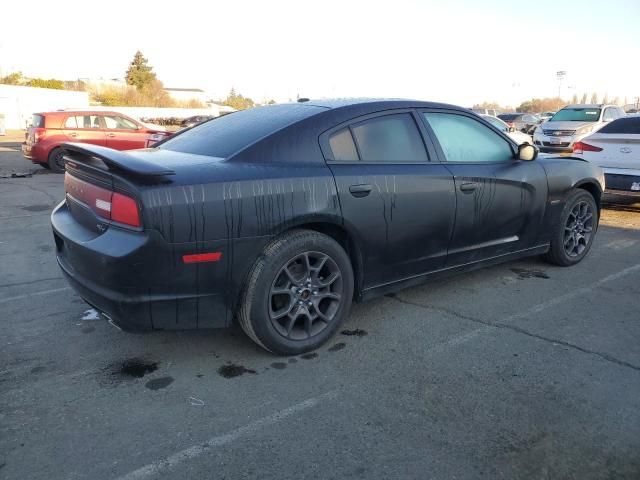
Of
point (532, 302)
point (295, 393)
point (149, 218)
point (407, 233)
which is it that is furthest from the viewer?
point (532, 302)

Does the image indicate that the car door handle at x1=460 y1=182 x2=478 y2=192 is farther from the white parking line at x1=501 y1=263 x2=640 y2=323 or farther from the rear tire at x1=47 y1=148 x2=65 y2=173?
the rear tire at x1=47 y1=148 x2=65 y2=173

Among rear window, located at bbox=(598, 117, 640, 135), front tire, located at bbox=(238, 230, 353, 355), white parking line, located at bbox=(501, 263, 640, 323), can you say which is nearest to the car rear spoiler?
front tire, located at bbox=(238, 230, 353, 355)

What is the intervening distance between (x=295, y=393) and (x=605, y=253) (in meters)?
4.42

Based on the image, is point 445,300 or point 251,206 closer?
point 251,206

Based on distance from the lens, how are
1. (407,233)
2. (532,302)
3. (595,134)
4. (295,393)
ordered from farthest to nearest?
(595,134), (532,302), (407,233), (295,393)

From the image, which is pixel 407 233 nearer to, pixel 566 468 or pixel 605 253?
pixel 566 468

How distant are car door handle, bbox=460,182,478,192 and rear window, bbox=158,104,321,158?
4.07 feet

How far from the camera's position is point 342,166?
3.32 m

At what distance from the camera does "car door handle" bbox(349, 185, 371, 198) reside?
3.30 meters

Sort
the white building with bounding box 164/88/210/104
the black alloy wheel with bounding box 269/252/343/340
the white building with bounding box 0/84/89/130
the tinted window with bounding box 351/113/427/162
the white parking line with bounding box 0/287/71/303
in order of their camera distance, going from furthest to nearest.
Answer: the white building with bounding box 164/88/210/104, the white building with bounding box 0/84/89/130, the white parking line with bounding box 0/287/71/303, the tinted window with bounding box 351/113/427/162, the black alloy wheel with bounding box 269/252/343/340

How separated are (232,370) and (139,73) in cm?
7632

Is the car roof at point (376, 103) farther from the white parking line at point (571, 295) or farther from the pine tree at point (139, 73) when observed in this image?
the pine tree at point (139, 73)

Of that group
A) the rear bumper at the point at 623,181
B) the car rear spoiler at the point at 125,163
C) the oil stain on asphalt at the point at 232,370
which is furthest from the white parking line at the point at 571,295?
the rear bumper at the point at 623,181

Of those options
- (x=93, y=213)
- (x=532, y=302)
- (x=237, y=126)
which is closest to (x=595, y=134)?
(x=532, y=302)
